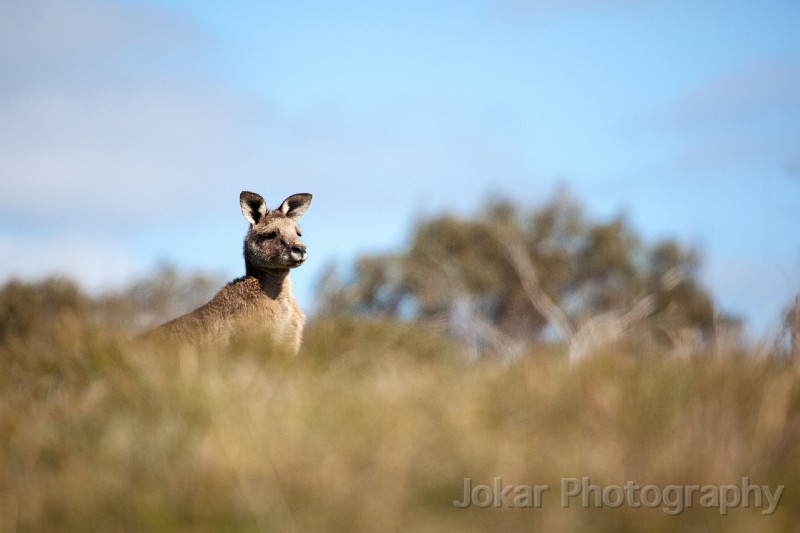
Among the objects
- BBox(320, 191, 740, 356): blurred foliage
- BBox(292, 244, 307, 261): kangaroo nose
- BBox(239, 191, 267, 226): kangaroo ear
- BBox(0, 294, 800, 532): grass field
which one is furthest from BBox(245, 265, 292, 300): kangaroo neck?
BBox(320, 191, 740, 356): blurred foliage

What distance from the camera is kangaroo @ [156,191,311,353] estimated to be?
10.9m

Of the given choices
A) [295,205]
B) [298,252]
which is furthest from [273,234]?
[295,205]

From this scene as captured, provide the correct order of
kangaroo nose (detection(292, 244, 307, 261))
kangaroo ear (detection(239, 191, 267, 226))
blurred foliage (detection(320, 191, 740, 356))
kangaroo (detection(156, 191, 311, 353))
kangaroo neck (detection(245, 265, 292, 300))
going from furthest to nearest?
blurred foliage (detection(320, 191, 740, 356)) < kangaroo ear (detection(239, 191, 267, 226)) < kangaroo neck (detection(245, 265, 292, 300)) < kangaroo nose (detection(292, 244, 307, 261)) < kangaroo (detection(156, 191, 311, 353))

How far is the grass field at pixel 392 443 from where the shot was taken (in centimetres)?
532

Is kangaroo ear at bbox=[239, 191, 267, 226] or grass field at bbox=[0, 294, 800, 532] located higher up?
kangaroo ear at bbox=[239, 191, 267, 226]

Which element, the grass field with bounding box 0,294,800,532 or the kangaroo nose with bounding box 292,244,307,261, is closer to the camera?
the grass field with bounding box 0,294,800,532

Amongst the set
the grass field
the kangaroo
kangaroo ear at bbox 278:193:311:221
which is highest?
kangaroo ear at bbox 278:193:311:221

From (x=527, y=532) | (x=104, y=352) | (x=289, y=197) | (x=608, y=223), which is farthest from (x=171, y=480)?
(x=608, y=223)

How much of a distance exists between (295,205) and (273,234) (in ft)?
1.97

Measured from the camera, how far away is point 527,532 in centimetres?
514

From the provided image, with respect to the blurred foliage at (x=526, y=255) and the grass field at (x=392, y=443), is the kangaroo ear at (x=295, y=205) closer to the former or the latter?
the grass field at (x=392, y=443)

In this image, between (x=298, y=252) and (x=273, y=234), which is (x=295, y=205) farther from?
(x=298, y=252)

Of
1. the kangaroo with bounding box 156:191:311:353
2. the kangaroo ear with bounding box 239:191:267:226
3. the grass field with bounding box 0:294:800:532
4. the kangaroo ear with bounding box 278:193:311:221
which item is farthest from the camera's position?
the kangaroo ear with bounding box 239:191:267:226

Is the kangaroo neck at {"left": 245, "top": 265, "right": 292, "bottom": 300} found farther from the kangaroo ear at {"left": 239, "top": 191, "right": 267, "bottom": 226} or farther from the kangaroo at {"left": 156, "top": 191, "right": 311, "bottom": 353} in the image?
the kangaroo ear at {"left": 239, "top": 191, "right": 267, "bottom": 226}
